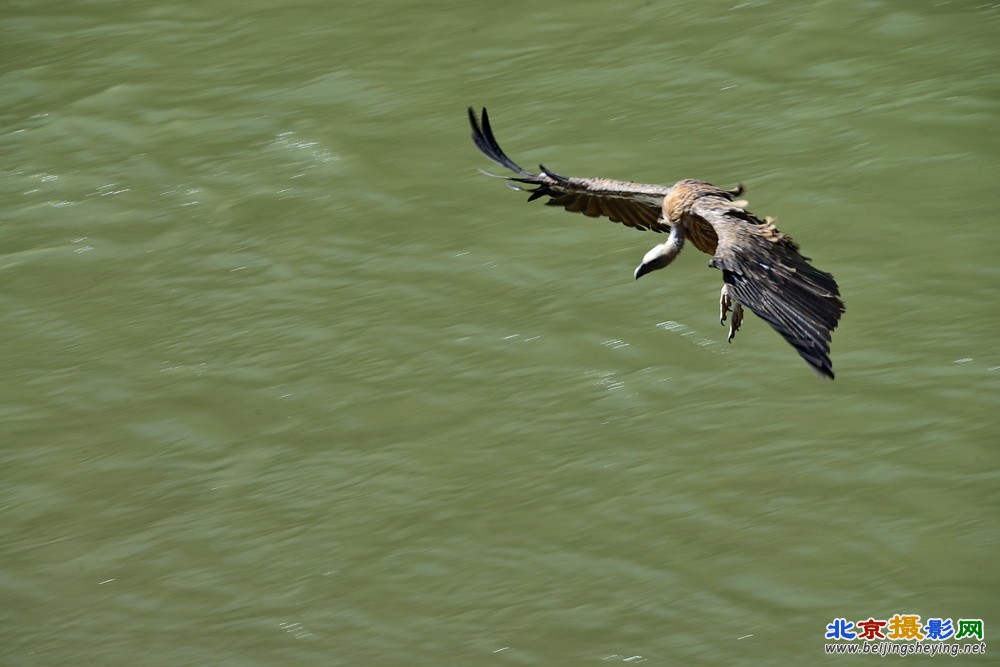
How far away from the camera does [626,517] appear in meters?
9.16

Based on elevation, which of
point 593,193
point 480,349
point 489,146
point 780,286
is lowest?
point 480,349

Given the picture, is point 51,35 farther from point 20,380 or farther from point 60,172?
point 20,380

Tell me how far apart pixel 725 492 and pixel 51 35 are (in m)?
10.5

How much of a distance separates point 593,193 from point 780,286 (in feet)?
5.42

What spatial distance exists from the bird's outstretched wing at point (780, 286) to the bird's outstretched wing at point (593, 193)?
83 cm

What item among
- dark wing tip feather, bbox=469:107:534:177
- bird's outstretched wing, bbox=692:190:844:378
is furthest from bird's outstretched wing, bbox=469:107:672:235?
bird's outstretched wing, bbox=692:190:844:378

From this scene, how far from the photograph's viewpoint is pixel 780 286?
21.8 ft

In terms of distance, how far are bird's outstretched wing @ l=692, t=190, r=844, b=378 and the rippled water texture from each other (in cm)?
236

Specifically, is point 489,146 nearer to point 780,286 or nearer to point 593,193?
point 593,193

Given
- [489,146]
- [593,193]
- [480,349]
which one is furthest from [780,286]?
[480,349]

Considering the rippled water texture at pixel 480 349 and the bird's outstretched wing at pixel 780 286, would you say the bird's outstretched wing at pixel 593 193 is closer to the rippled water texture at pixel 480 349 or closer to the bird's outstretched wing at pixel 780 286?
the bird's outstretched wing at pixel 780 286

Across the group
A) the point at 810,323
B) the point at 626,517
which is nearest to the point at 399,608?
the point at 626,517

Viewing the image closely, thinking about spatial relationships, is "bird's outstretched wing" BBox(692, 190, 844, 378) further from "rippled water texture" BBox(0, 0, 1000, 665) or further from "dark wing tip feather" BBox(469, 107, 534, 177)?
"rippled water texture" BBox(0, 0, 1000, 665)

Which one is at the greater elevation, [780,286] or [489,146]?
[489,146]
